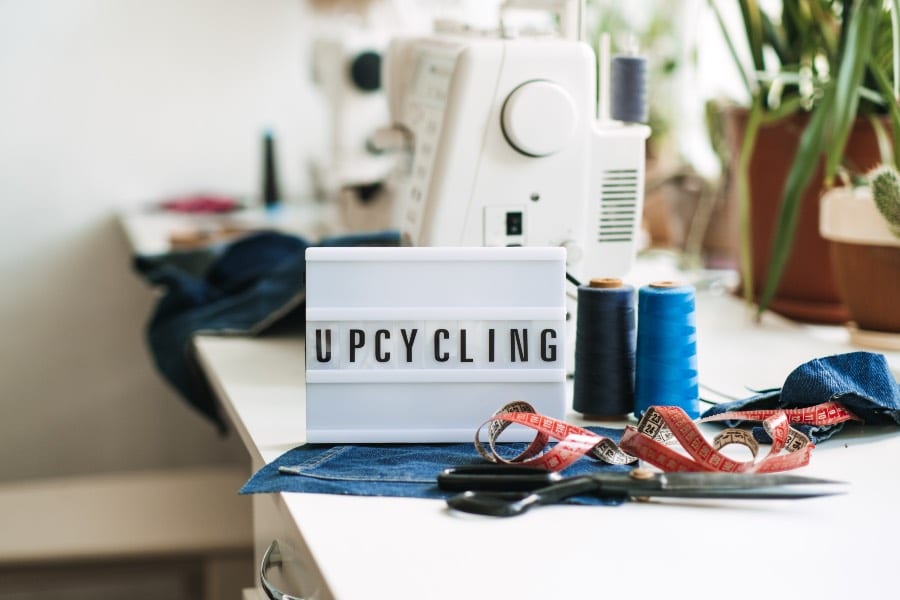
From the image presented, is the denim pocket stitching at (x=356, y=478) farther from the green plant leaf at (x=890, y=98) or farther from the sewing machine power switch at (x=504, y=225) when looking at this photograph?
the green plant leaf at (x=890, y=98)

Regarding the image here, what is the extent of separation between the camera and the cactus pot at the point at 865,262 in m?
1.40

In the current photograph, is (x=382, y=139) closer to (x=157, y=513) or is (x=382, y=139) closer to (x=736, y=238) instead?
(x=736, y=238)

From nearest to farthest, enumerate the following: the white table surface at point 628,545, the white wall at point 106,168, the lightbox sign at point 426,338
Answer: the white table surface at point 628,545 < the lightbox sign at point 426,338 < the white wall at point 106,168

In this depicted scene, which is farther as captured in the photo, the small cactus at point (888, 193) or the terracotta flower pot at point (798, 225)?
the terracotta flower pot at point (798, 225)

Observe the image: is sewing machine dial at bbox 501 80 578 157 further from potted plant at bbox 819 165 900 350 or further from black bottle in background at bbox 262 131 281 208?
black bottle in background at bbox 262 131 281 208

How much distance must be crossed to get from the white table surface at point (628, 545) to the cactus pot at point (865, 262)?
44 cm

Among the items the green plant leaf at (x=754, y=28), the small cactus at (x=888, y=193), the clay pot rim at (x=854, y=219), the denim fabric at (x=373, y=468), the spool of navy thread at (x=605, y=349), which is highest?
the green plant leaf at (x=754, y=28)

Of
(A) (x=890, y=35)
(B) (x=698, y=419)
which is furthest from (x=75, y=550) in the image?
(A) (x=890, y=35)

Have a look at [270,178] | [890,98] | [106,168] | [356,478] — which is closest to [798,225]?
[890,98]

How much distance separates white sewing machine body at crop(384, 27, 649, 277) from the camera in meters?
1.22

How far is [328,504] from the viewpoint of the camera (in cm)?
88

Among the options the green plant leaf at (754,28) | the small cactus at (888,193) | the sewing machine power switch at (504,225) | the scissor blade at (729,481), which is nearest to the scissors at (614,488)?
the scissor blade at (729,481)

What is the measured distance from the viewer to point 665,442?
1.02m

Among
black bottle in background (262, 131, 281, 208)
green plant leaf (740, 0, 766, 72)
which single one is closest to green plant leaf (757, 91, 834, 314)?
green plant leaf (740, 0, 766, 72)
